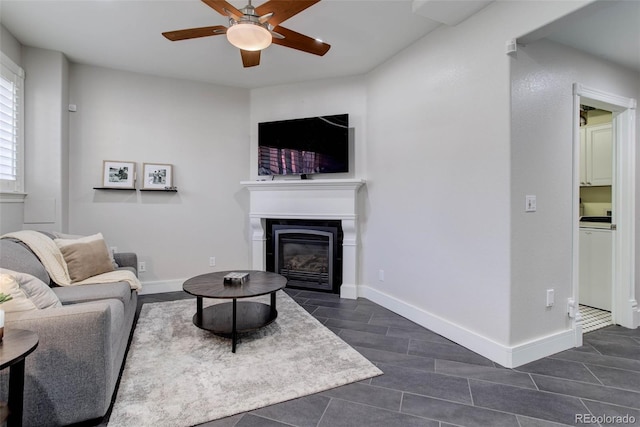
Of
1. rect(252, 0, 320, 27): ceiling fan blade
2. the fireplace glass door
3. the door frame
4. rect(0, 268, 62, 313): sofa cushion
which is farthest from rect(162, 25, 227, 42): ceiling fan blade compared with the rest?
the door frame

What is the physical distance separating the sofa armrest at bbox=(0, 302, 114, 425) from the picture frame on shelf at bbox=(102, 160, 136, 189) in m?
2.63

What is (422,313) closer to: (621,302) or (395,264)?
(395,264)

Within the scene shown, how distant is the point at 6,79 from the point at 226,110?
2.15 meters

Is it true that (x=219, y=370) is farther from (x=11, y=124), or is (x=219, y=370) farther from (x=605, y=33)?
(x=605, y=33)

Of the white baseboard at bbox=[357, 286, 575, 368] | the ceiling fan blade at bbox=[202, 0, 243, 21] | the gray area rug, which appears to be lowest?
the gray area rug

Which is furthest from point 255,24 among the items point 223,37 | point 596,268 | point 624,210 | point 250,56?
point 596,268

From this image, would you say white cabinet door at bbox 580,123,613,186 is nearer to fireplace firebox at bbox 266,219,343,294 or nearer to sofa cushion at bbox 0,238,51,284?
fireplace firebox at bbox 266,219,343,294

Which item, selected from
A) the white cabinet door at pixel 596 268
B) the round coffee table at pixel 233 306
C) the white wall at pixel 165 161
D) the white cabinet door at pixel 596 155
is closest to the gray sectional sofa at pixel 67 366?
the round coffee table at pixel 233 306

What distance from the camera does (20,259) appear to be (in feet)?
7.20

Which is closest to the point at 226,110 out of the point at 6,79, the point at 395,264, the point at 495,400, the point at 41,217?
the point at 6,79

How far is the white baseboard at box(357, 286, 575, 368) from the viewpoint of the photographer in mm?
2254

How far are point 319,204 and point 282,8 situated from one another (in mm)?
2350

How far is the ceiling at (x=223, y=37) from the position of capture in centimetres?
243

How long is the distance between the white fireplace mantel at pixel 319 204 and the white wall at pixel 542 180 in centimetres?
181
